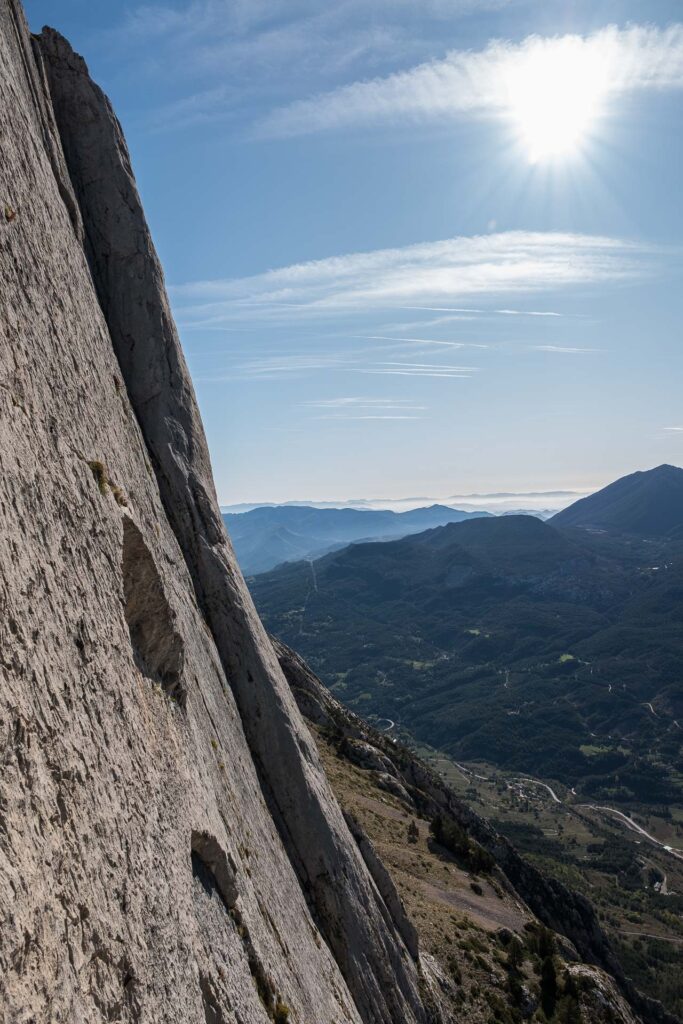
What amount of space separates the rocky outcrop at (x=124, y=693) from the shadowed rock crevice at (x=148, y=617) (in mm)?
55

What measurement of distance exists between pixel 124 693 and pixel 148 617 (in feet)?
8.07

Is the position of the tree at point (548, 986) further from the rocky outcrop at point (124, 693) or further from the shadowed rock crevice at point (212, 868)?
the shadowed rock crevice at point (212, 868)

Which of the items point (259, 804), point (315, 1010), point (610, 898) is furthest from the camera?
point (610, 898)

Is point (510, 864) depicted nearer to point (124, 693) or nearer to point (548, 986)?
point (548, 986)

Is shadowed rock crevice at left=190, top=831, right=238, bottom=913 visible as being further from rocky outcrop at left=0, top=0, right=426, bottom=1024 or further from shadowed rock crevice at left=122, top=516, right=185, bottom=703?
shadowed rock crevice at left=122, top=516, right=185, bottom=703

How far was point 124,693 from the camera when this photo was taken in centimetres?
1216

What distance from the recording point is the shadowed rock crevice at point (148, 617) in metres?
14.0

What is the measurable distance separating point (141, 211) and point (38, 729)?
71.4 ft

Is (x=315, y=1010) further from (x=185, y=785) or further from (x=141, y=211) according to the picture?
(x=141, y=211)

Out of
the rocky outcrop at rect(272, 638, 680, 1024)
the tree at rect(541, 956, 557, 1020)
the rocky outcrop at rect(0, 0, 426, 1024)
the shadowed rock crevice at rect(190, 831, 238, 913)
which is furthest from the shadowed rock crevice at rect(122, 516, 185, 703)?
the rocky outcrop at rect(272, 638, 680, 1024)

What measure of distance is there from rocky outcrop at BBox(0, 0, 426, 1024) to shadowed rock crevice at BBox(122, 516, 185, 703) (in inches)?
2.2

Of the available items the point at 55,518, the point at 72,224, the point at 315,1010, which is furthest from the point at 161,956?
the point at 72,224

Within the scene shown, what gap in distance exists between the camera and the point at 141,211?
24.4 meters

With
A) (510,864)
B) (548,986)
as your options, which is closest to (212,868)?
(548,986)
